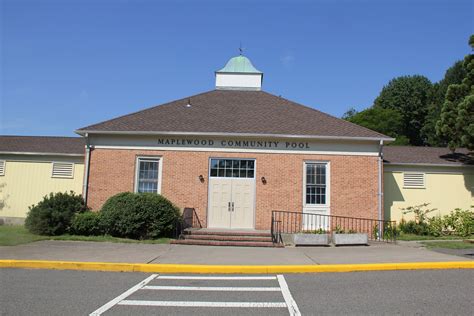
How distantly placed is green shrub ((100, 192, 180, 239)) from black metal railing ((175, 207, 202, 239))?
0.97ft

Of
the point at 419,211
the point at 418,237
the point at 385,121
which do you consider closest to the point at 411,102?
the point at 385,121

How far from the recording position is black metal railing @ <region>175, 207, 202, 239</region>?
14555 mm

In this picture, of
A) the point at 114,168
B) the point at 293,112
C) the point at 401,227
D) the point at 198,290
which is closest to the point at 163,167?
the point at 114,168

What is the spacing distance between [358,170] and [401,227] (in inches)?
133

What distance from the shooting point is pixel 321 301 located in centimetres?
634

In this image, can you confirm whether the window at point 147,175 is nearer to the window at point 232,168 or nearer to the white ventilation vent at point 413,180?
the window at point 232,168

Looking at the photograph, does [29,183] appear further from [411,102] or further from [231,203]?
[411,102]

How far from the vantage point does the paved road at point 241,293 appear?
19.3ft

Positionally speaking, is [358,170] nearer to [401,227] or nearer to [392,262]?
[401,227]

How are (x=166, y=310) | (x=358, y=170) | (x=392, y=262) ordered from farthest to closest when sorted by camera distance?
(x=358, y=170) → (x=392, y=262) → (x=166, y=310)

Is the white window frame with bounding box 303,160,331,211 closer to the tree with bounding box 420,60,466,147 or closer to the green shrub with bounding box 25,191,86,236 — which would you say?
the green shrub with bounding box 25,191,86,236

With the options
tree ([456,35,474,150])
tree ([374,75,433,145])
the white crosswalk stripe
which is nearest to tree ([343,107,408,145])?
tree ([374,75,433,145])

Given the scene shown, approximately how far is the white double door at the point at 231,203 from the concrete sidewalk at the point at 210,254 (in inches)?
129

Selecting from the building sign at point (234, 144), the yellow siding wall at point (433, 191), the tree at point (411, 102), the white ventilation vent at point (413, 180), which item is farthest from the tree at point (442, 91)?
the building sign at point (234, 144)
